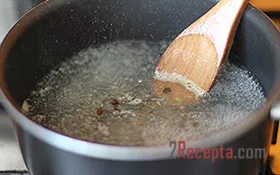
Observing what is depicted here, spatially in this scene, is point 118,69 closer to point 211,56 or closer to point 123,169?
point 211,56

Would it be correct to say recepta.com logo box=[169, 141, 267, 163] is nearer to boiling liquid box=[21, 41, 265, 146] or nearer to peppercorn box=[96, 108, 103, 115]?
boiling liquid box=[21, 41, 265, 146]

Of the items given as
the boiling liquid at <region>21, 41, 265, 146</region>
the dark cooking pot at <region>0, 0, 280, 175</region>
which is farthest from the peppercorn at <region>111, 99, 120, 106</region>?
the dark cooking pot at <region>0, 0, 280, 175</region>

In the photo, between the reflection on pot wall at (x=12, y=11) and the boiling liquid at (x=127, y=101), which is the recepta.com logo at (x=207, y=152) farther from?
the reflection on pot wall at (x=12, y=11)

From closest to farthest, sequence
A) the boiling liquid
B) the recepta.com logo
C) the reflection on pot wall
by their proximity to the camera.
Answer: the recepta.com logo → the boiling liquid → the reflection on pot wall

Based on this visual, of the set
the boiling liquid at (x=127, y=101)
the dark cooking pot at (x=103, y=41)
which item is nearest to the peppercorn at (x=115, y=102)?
the boiling liquid at (x=127, y=101)

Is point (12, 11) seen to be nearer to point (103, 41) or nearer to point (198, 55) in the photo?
point (103, 41)

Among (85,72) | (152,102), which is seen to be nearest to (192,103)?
(152,102)

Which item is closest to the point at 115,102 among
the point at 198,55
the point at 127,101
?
the point at 127,101
